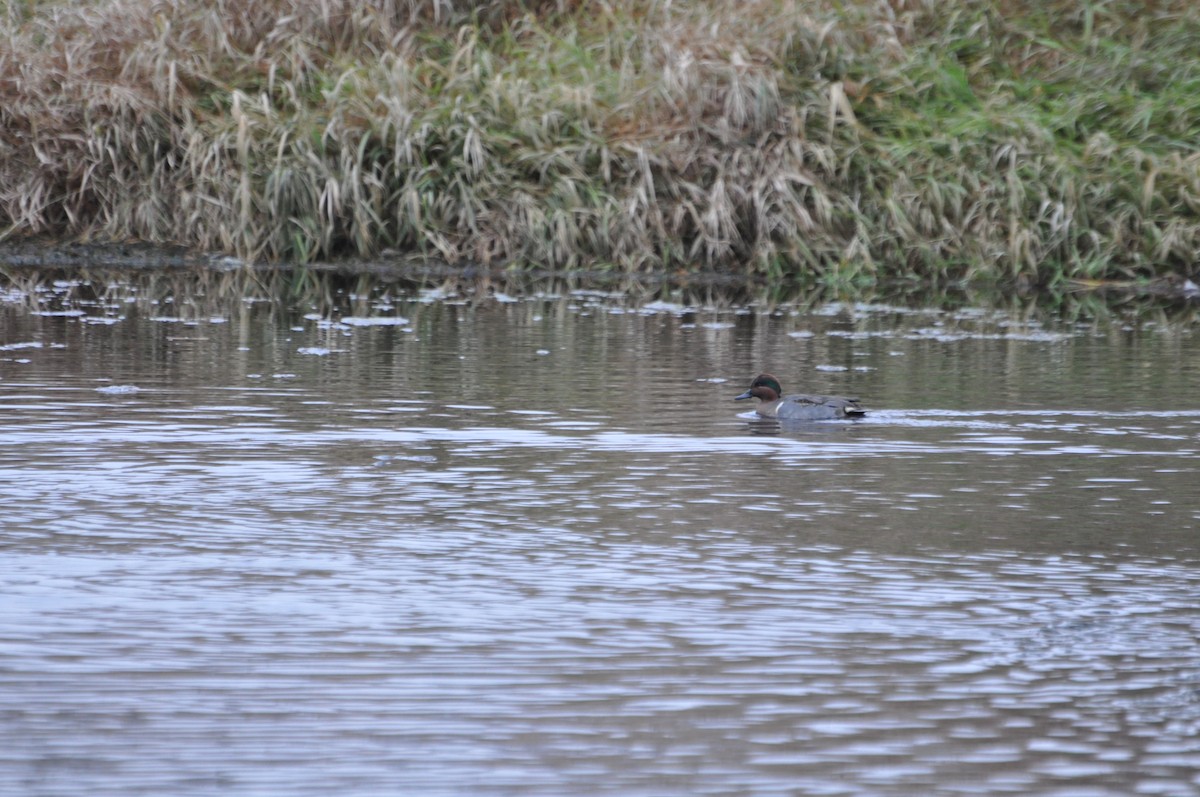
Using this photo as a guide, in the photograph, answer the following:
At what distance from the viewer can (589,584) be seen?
5.65 meters

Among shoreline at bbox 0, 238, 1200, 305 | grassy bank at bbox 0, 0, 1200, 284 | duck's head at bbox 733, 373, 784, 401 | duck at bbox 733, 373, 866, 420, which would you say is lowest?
duck at bbox 733, 373, 866, 420

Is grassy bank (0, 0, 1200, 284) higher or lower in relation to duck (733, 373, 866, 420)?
higher

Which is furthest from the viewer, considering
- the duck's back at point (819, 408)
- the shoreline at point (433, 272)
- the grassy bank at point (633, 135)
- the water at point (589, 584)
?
the grassy bank at point (633, 135)

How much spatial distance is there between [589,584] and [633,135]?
43.1ft

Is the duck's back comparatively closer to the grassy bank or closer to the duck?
the duck

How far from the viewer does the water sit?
4.23 metres

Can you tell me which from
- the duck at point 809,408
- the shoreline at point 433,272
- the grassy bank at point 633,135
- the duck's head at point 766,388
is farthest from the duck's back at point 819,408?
the grassy bank at point 633,135

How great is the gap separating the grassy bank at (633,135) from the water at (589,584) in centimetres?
701

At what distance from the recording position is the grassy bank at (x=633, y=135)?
57.9ft

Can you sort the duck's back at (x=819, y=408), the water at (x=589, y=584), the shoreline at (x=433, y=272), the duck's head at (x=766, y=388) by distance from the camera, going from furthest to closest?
the shoreline at (x=433, y=272) < the duck's head at (x=766, y=388) < the duck's back at (x=819, y=408) < the water at (x=589, y=584)

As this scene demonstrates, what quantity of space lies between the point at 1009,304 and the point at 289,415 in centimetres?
848

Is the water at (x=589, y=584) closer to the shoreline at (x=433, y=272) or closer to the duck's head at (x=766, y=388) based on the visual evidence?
the duck's head at (x=766, y=388)

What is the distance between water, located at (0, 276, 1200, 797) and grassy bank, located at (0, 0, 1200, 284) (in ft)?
23.0

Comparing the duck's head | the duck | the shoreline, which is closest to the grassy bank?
the shoreline
